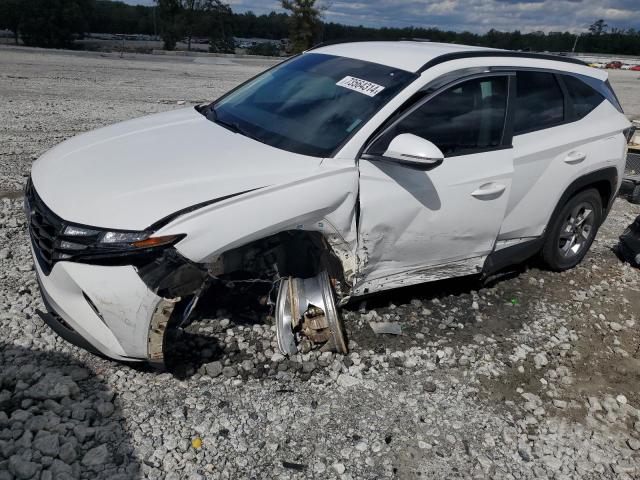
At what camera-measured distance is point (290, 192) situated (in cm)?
296

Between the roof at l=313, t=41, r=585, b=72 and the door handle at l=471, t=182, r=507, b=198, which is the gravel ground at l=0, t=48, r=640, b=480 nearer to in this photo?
the door handle at l=471, t=182, r=507, b=198

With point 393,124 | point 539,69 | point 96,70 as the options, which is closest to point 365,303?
point 393,124

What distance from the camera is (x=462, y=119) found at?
362 cm

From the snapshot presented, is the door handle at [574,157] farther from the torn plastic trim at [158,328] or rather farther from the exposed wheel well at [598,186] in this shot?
the torn plastic trim at [158,328]

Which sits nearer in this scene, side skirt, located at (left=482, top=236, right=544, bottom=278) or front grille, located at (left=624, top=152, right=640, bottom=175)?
side skirt, located at (left=482, top=236, right=544, bottom=278)

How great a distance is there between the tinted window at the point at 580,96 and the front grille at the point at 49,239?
150 inches

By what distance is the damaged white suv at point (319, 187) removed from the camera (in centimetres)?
272

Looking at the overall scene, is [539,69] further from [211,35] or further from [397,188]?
[211,35]

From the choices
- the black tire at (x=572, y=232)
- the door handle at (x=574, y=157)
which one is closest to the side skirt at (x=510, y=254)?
the black tire at (x=572, y=232)

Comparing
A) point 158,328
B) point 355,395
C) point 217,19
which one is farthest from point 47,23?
point 355,395

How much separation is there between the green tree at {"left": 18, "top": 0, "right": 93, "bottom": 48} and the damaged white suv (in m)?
38.7

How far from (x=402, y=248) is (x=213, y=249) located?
1.31 metres

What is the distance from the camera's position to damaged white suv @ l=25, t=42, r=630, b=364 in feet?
8.94

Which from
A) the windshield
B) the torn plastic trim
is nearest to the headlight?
the torn plastic trim
